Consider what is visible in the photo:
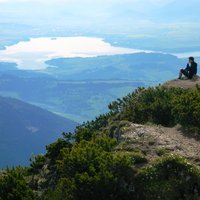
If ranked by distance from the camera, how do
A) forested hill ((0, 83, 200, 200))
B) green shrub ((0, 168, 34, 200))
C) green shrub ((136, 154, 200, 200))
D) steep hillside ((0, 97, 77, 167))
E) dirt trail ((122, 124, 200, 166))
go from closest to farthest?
green shrub ((136, 154, 200, 200)) < forested hill ((0, 83, 200, 200)) < dirt trail ((122, 124, 200, 166)) < green shrub ((0, 168, 34, 200)) < steep hillside ((0, 97, 77, 167))

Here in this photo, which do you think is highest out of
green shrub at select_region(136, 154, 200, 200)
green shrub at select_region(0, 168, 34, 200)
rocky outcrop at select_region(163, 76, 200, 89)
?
rocky outcrop at select_region(163, 76, 200, 89)

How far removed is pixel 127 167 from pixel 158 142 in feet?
8.90

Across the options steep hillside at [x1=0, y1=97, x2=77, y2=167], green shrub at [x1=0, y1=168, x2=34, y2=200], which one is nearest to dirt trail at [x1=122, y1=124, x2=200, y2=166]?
green shrub at [x1=0, y1=168, x2=34, y2=200]

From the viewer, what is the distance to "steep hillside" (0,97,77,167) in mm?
155000

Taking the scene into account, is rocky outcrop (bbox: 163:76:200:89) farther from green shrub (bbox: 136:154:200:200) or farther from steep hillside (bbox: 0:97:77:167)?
steep hillside (bbox: 0:97:77:167)

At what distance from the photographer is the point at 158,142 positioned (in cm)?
1748

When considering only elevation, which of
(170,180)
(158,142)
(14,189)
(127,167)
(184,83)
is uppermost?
(184,83)

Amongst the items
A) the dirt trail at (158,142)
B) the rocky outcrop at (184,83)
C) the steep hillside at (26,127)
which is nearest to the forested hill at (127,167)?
the dirt trail at (158,142)

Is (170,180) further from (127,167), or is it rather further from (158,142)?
(158,142)

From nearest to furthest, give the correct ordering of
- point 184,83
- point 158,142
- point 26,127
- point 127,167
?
point 127,167
point 158,142
point 184,83
point 26,127

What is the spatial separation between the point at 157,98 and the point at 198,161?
10.00 meters

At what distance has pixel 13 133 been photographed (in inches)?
6619

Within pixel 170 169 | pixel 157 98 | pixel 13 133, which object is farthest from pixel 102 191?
pixel 13 133

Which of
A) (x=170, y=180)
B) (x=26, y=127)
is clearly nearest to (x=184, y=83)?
(x=170, y=180)
